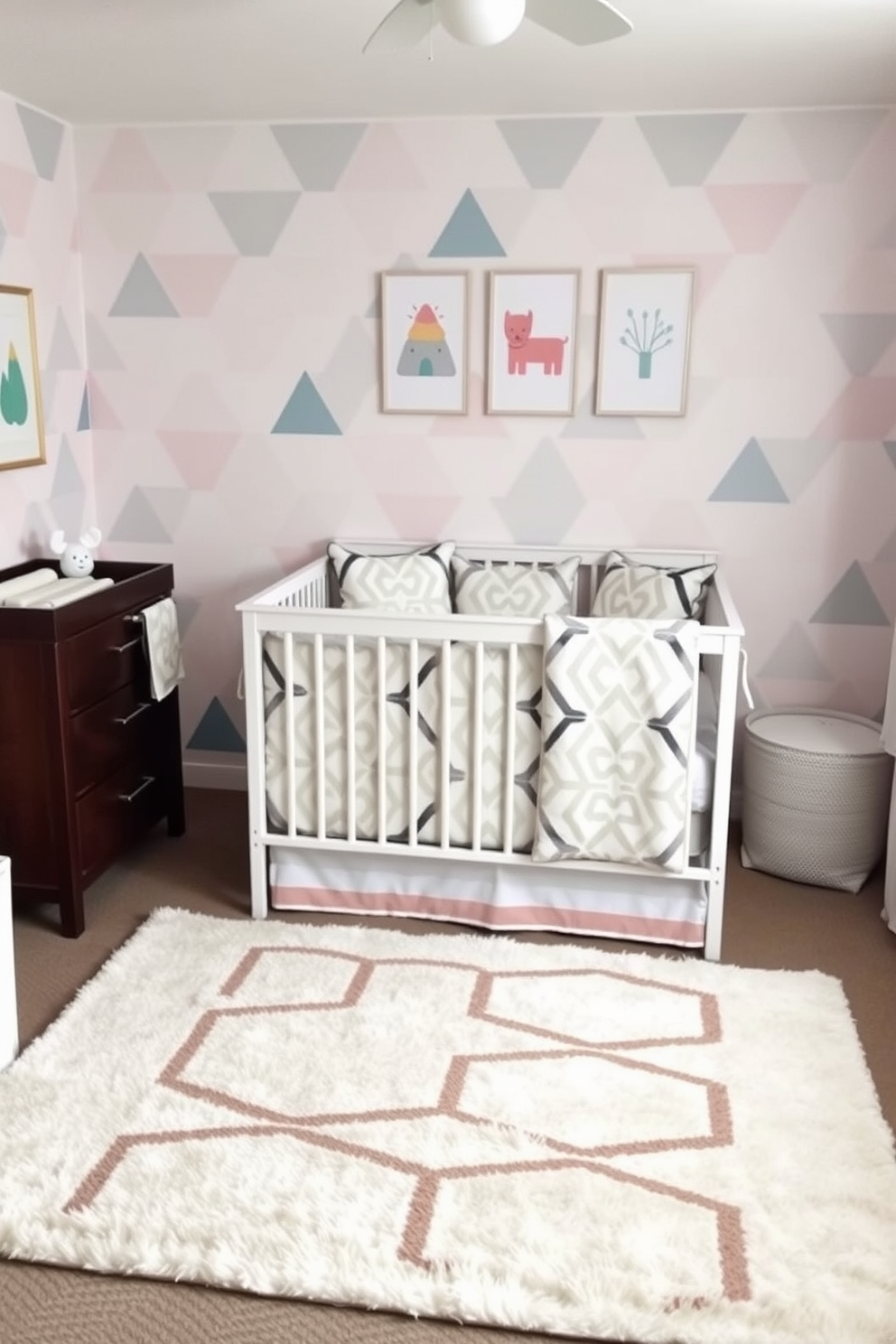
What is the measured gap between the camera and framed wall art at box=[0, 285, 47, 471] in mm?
3168

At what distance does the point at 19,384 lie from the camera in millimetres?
3250

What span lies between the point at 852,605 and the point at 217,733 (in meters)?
2.06

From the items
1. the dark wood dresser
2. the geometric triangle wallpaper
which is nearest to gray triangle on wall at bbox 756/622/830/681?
the geometric triangle wallpaper

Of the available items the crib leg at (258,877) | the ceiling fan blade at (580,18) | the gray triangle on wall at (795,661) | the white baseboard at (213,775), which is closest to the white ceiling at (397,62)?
the ceiling fan blade at (580,18)

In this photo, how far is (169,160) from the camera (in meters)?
3.47

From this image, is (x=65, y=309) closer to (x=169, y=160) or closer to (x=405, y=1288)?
(x=169, y=160)

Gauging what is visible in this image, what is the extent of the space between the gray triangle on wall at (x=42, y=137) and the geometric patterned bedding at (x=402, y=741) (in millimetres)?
1647

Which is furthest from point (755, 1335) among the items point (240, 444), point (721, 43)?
point (240, 444)

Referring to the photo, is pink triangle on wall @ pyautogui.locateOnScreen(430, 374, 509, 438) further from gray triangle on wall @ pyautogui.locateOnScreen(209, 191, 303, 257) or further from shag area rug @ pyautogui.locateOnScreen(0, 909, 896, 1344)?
shag area rug @ pyautogui.locateOnScreen(0, 909, 896, 1344)

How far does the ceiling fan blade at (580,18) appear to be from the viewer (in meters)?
2.00

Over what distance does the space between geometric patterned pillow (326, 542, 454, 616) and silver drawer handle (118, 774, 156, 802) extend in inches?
29.3

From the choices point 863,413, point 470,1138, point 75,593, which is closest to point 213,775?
point 75,593

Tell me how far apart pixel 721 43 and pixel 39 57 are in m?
1.61

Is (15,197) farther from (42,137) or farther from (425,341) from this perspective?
(425,341)
